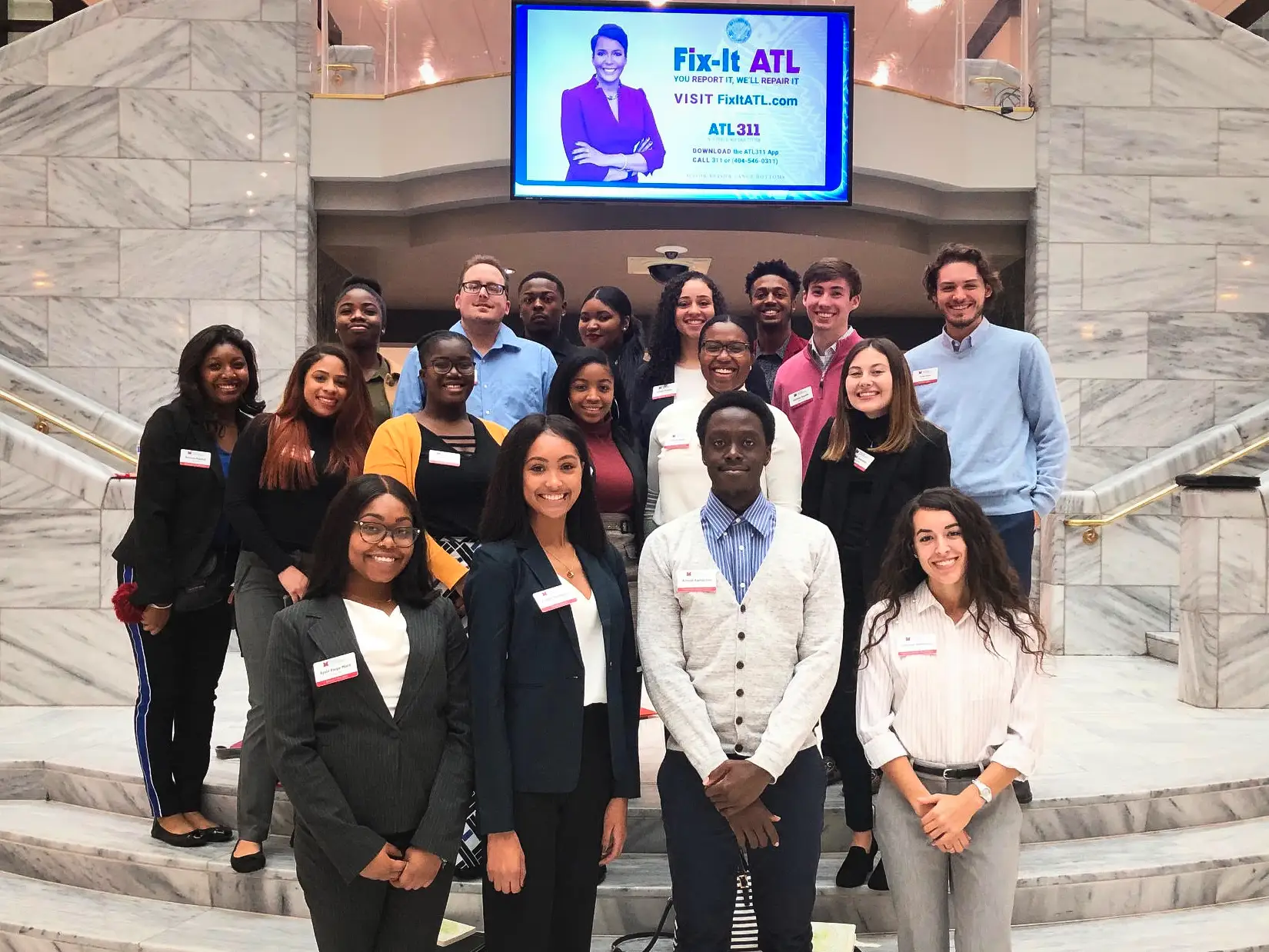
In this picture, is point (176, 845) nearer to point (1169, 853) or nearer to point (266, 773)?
point (266, 773)

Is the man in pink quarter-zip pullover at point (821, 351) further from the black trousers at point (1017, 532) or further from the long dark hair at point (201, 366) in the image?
the long dark hair at point (201, 366)

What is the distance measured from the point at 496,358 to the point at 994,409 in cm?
186

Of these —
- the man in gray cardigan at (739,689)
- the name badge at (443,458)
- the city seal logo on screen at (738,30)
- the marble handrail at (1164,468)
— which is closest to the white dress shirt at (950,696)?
the man in gray cardigan at (739,689)

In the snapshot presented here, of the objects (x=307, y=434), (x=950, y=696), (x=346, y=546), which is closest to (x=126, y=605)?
(x=307, y=434)

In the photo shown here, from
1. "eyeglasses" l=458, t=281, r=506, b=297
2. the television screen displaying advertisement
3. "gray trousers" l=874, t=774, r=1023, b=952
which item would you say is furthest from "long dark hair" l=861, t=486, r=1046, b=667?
the television screen displaying advertisement

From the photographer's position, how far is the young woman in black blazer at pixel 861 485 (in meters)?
3.48

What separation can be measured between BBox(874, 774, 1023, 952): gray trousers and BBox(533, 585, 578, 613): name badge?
0.97 meters

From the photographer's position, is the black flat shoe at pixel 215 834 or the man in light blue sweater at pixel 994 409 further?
the black flat shoe at pixel 215 834

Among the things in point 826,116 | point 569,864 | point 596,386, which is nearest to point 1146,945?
point 569,864

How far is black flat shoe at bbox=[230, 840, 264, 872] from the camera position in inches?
149

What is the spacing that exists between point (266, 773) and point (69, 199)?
23.7ft

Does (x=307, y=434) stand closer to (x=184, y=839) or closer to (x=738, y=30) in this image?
(x=184, y=839)

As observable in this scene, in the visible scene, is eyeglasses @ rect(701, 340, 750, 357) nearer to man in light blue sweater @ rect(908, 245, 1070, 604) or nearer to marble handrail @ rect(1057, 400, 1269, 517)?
man in light blue sweater @ rect(908, 245, 1070, 604)

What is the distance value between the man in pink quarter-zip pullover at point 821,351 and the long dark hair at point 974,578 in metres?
1.03
